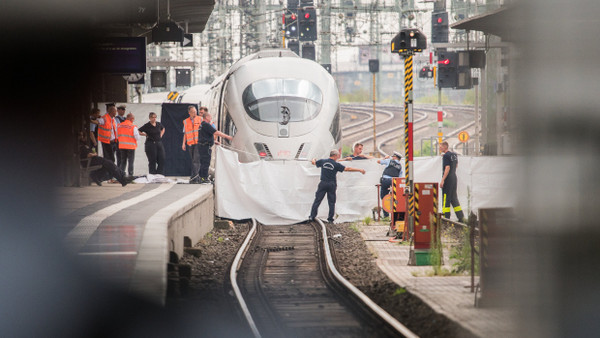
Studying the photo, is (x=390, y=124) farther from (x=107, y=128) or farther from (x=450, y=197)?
(x=450, y=197)

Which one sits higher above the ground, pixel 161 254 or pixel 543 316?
pixel 543 316

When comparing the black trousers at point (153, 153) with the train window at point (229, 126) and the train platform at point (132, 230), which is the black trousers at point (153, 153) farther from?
the train platform at point (132, 230)

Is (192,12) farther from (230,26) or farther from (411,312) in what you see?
(230,26)

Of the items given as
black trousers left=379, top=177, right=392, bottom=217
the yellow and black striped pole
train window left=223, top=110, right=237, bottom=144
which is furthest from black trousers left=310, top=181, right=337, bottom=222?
train window left=223, top=110, right=237, bottom=144

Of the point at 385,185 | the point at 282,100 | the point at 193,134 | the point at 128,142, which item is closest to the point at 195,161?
the point at 193,134

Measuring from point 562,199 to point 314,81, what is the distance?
64.8 ft

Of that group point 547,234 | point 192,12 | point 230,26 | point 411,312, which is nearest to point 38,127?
point 411,312

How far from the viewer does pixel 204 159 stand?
22.0m

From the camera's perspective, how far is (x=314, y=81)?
22969 millimetres

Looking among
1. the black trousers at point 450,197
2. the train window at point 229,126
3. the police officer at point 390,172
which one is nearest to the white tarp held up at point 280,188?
the black trousers at point 450,197

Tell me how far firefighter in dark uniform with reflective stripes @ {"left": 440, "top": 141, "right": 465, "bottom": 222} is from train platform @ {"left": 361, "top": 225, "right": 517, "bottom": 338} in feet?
8.55

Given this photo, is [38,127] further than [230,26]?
No

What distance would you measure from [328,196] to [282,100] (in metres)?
3.97

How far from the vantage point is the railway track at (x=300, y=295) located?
898 centimetres
